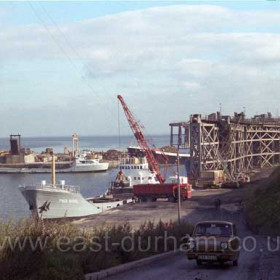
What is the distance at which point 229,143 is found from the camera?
89875mm

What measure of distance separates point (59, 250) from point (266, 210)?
100 feet

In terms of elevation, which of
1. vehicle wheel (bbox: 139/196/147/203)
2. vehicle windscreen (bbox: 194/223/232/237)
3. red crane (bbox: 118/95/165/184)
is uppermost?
red crane (bbox: 118/95/165/184)

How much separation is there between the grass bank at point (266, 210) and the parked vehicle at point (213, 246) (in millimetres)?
17358

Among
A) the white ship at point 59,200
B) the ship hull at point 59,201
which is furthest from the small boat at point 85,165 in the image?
the ship hull at point 59,201

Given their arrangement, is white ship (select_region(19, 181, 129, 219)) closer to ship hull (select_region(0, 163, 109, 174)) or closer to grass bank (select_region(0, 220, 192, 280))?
grass bank (select_region(0, 220, 192, 280))

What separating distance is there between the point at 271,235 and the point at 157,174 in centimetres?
5158

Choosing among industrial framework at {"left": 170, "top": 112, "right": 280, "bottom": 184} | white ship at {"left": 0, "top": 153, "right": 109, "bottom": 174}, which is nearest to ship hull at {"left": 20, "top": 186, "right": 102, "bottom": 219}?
industrial framework at {"left": 170, "top": 112, "right": 280, "bottom": 184}

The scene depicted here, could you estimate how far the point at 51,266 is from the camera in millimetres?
12820

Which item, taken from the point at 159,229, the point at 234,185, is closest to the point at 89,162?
the point at 234,185

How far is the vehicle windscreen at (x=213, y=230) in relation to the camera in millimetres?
19469

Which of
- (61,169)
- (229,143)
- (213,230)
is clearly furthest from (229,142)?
(213,230)

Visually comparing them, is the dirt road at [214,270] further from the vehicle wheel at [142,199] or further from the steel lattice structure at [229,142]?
the steel lattice structure at [229,142]

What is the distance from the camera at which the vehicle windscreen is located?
19469 mm

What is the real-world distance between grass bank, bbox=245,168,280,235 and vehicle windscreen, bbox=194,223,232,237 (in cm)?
1712
